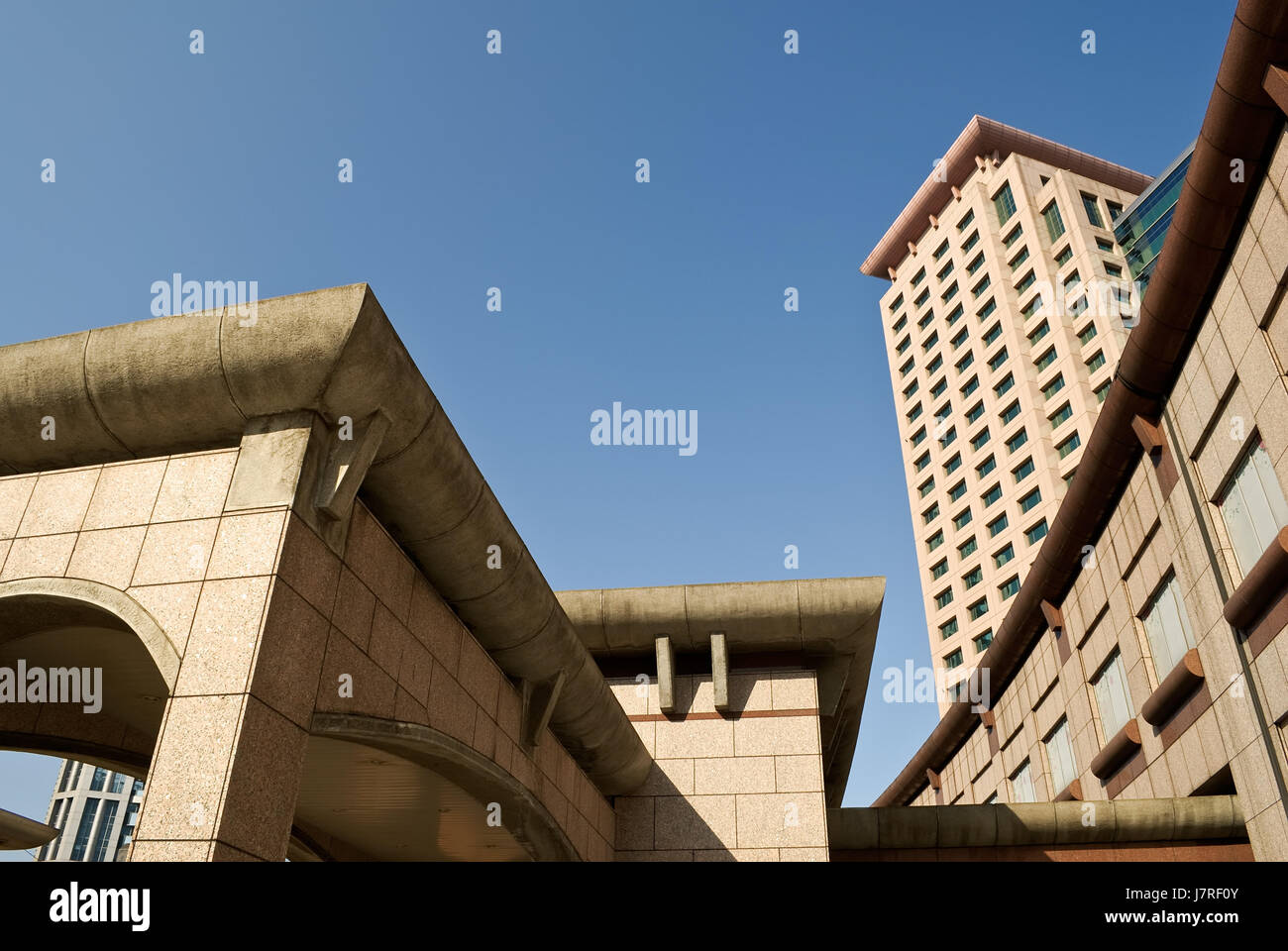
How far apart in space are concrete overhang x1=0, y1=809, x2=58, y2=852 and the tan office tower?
143 feet

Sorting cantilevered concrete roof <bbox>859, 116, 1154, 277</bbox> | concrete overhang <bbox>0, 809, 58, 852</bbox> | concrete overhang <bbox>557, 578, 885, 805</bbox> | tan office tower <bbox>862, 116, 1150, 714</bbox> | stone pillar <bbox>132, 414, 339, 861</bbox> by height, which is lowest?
stone pillar <bbox>132, 414, 339, 861</bbox>

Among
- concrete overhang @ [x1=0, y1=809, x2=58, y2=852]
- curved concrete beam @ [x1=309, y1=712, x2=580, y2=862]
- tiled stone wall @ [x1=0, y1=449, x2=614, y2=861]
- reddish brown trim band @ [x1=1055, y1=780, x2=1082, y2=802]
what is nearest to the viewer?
tiled stone wall @ [x1=0, y1=449, x2=614, y2=861]

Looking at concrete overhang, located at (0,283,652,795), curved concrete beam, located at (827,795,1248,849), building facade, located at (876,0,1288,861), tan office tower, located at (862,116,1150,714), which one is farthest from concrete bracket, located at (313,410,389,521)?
tan office tower, located at (862,116,1150,714)

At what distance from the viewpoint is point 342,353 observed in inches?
266

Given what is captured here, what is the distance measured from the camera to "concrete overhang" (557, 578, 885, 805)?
15.3 meters

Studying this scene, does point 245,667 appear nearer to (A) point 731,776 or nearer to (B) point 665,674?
(B) point 665,674

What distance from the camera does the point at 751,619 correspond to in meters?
15.5

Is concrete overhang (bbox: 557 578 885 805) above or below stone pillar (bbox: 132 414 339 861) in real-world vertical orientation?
above

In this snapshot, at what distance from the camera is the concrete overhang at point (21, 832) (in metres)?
19.0

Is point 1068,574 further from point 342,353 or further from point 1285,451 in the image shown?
point 342,353

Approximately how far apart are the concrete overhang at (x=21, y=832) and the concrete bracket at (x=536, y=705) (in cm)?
1417

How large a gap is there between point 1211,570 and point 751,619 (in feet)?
28.8

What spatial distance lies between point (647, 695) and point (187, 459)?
10.6 meters

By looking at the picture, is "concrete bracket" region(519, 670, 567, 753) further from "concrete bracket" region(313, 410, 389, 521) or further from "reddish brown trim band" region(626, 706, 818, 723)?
"concrete bracket" region(313, 410, 389, 521)
